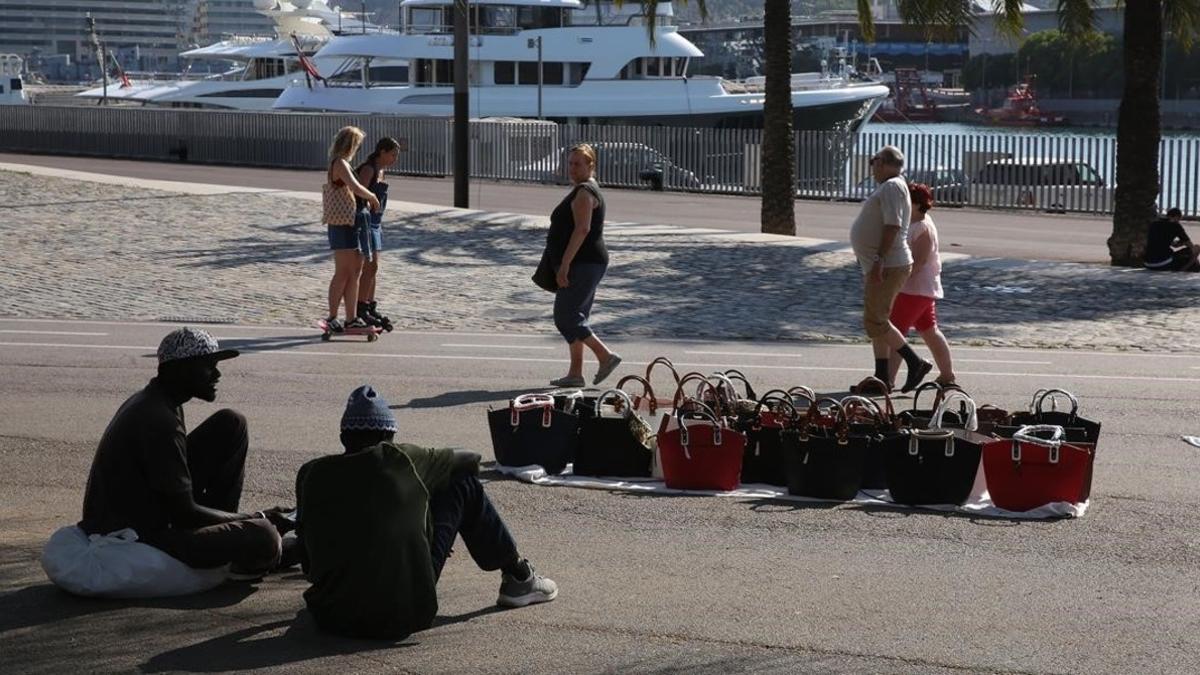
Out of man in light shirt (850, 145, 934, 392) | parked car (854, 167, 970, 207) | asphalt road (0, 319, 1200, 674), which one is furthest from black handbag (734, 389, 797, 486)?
parked car (854, 167, 970, 207)

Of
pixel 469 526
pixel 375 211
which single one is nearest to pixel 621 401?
pixel 469 526

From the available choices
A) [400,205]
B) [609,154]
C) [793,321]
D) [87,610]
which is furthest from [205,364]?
[609,154]

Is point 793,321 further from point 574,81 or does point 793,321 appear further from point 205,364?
point 574,81

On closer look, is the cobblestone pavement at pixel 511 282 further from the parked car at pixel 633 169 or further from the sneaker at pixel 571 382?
the parked car at pixel 633 169

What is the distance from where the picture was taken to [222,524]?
6.79 meters

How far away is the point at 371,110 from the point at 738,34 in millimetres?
66662

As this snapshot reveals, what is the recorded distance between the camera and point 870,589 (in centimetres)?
706

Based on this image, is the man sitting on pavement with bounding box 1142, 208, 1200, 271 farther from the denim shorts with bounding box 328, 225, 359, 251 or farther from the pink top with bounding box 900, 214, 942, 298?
the denim shorts with bounding box 328, 225, 359, 251

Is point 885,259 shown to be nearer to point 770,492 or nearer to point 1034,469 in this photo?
point 770,492

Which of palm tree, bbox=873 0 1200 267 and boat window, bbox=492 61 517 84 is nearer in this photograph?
palm tree, bbox=873 0 1200 267

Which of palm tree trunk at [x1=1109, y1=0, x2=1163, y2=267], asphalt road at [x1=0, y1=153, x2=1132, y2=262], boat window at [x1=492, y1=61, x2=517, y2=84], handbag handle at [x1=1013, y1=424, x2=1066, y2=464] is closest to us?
handbag handle at [x1=1013, y1=424, x2=1066, y2=464]

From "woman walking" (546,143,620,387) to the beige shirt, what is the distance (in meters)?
1.73

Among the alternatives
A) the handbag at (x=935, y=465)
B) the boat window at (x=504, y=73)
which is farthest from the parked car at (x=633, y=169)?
the handbag at (x=935, y=465)

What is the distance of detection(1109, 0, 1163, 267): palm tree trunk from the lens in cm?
2139
